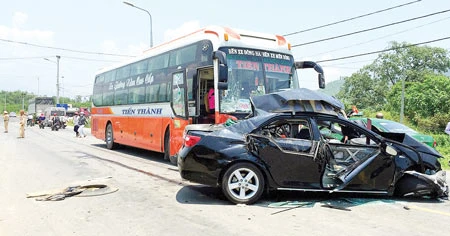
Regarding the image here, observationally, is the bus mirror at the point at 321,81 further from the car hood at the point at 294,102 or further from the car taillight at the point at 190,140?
the car taillight at the point at 190,140

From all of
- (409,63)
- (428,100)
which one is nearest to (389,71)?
(409,63)

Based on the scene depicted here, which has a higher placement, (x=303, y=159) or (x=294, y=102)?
(x=294, y=102)

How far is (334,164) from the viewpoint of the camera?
623 cm

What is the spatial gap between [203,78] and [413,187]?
5.46 m

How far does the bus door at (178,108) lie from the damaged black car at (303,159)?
3260 mm

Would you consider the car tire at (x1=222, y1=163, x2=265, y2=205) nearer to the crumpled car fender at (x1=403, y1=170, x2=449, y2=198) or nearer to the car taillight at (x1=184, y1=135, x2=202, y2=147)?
the car taillight at (x1=184, y1=135, x2=202, y2=147)

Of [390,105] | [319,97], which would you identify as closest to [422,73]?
[390,105]

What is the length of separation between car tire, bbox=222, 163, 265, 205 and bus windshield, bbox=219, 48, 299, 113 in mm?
2927

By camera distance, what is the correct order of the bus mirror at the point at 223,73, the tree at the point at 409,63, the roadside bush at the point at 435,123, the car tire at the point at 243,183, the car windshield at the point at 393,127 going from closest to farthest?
1. the car tire at the point at 243,183
2. the bus mirror at the point at 223,73
3. the car windshield at the point at 393,127
4. the roadside bush at the point at 435,123
5. the tree at the point at 409,63

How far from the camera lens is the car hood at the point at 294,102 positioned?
21.6 ft

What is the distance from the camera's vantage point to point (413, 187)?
6.34 m

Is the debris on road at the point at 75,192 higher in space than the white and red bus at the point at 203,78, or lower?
lower

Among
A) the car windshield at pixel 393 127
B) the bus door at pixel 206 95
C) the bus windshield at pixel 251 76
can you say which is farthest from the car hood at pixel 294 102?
the car windshield at pixel 393 127

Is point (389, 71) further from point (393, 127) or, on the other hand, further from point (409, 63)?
point (393, 127)
